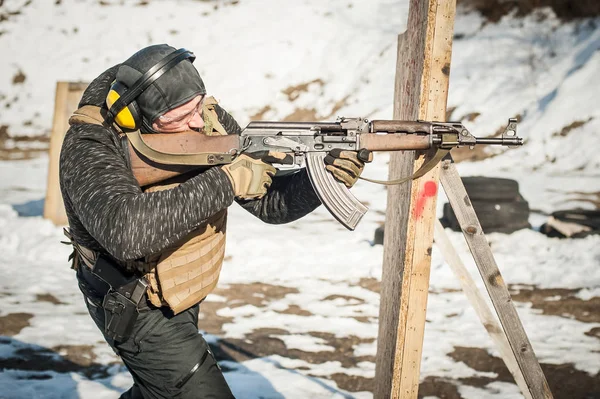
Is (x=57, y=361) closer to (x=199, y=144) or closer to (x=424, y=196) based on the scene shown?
(x=199, y=144)

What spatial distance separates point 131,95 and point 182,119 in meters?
0.26

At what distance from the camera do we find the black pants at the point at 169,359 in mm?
2758

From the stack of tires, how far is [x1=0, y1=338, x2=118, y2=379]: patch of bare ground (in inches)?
189

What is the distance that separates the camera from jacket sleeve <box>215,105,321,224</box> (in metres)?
3.22

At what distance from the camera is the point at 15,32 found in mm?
18953

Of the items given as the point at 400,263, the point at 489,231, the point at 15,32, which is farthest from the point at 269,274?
the point at 15,32

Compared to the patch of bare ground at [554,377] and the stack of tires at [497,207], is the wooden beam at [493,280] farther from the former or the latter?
the stack of tires at [497,207]

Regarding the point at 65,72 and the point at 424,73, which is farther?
the point at 65,72

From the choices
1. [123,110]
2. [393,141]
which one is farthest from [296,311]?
[123,110]

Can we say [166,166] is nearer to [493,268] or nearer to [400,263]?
[400,263]

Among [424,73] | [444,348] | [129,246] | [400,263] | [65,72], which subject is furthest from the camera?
[65,72]

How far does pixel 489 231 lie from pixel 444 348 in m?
3.26

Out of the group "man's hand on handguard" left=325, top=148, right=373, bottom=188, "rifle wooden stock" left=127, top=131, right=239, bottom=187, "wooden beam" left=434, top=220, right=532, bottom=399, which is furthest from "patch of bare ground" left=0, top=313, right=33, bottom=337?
"wooden beam" left=434, top=220, right=532, bottom=399

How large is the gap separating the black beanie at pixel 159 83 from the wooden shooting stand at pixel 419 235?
3.22 feet
